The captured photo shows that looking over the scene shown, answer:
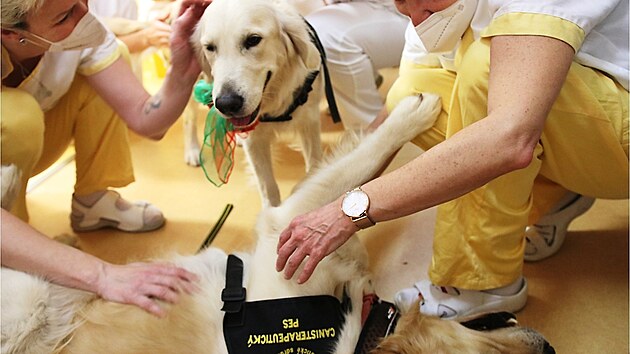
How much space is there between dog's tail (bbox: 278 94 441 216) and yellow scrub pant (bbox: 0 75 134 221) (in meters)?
0.73

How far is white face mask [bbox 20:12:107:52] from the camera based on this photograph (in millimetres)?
1520

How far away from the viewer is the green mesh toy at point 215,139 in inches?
66.2

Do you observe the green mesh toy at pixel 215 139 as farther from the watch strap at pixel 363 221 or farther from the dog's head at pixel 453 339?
the dog's head at pixel 453 339

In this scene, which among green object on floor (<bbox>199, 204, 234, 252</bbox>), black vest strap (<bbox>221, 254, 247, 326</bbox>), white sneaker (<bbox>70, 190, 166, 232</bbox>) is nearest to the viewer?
black vest strap (<bbox>221, 254, 247, 326</bbox>)

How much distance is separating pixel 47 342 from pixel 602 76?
118 centimetres

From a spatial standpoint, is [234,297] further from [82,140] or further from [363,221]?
[82,140]

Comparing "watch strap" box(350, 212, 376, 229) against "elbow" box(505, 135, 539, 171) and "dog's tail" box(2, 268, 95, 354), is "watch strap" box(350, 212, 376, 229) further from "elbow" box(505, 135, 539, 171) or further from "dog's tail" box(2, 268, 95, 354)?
"dog's tail" box(2, 268, 95, 354)

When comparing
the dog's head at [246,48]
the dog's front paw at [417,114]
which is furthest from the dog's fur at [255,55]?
the dog's front paw at [417,114]

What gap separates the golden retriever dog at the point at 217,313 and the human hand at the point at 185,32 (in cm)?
52

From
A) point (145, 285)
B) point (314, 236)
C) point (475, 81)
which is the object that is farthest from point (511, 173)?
point (145, 285)

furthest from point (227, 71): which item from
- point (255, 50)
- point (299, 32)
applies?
point (299, 32)

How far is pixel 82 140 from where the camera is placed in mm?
1928

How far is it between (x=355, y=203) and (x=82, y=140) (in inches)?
46.2

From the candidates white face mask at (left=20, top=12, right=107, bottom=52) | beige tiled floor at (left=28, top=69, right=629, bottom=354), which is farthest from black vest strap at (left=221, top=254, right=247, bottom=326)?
white face mask at (left=20, top=12, right=107, bottom=52)
